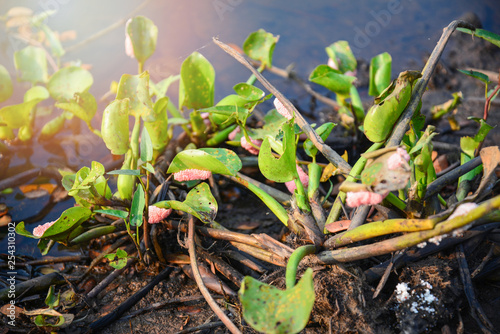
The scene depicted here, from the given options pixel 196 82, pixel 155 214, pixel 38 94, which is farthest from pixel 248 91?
pixel 38 94

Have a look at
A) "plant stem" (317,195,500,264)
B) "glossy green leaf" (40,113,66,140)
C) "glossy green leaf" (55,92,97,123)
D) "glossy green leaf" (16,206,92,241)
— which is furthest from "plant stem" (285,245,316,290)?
"glossy green leaf" (40,113,66,140)

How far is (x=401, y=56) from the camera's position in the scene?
2.03 metres

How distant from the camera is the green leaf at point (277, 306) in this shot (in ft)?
2.15

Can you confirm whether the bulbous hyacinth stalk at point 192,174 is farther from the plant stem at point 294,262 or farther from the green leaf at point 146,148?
the plant stem at point 294,262

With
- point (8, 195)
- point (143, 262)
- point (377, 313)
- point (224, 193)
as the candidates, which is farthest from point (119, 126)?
point (377, 313)

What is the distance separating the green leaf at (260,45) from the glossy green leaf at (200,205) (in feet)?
2.70

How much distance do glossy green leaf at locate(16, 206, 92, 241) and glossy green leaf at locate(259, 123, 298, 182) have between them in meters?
0.52

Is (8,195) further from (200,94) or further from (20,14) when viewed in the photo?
(20,14)

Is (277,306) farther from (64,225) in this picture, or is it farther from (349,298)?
(64,225)

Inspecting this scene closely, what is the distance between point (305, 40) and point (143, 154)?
149 centimetres

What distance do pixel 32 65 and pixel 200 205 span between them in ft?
3.76

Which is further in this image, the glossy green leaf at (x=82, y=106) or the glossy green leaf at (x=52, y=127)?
the glossy green leaf at (x=52, y=127)

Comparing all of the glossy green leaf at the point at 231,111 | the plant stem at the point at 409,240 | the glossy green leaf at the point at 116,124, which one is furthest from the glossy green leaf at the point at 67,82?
the plant stem at the point at 409,240

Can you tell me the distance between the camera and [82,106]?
4.49 ft
